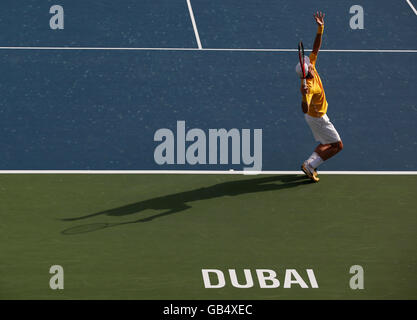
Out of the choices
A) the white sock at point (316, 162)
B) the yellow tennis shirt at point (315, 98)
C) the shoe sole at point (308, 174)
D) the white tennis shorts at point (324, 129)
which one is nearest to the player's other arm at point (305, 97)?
the yellow tennis shirt at point (315, 98)

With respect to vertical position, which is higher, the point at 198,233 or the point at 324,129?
the point at 324,129

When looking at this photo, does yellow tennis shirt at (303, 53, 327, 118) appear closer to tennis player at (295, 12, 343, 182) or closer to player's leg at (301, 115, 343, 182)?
tennis player at (295, 12, 343, 182)

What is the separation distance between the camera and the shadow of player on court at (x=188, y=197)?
1440cm

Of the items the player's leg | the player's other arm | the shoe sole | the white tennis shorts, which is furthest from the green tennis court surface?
the player's other arm

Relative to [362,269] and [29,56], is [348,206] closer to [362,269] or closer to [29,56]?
[362,269]

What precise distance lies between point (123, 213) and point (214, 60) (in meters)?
7.02

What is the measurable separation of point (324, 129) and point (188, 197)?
2.38m

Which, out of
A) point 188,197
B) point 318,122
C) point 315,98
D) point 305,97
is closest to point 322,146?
point 318,122

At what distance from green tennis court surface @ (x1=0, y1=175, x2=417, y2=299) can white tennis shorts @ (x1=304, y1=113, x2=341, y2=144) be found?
2.19 feet

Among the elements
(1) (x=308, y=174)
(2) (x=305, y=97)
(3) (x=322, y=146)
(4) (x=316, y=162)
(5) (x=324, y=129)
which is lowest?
(1) (x=308, y=174)

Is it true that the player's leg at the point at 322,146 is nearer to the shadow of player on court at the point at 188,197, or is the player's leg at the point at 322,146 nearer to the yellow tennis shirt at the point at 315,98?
the yellow tennis shirt at the point at 315,98

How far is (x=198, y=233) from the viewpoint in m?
14.0

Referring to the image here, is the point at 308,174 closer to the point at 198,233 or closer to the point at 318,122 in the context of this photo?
the point at 318,122

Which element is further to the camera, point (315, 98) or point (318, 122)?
point (318, 122)
